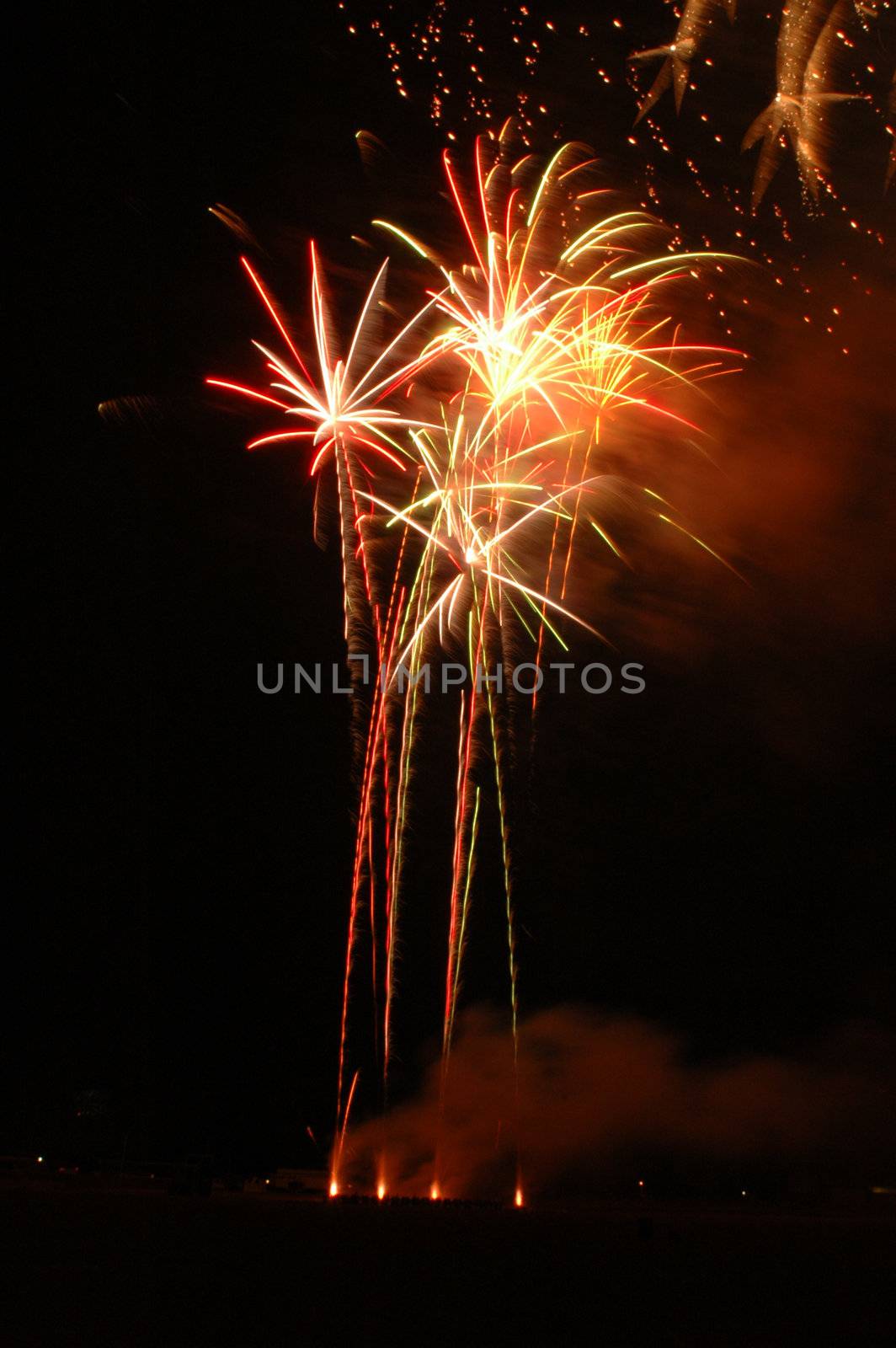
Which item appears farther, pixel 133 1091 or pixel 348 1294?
pixel 133 1091

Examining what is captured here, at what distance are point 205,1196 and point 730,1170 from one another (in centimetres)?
1588

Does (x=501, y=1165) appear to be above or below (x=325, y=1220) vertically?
above

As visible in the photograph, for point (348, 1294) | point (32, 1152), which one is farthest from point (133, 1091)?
point (348, 1294)

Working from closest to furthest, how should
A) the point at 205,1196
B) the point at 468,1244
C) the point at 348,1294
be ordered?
the point at 348,1294, the point at 468,1244, the point at 205,1196

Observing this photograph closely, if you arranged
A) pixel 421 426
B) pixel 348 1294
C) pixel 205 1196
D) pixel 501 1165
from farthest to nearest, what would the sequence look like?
1. pixel 501 1165
2. pixel 205 1196
3. pixel 421 426
4. pixel 348 1294

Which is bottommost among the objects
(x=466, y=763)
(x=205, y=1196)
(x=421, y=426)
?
(x=205, y=1196)

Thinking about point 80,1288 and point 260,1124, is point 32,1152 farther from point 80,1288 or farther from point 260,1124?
point 80,1288

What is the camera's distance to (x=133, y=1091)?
33.7 metres

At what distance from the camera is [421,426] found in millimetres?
14539

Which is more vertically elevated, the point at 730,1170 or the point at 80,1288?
the point at 730,1170

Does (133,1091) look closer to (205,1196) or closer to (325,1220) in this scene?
(205,1196)

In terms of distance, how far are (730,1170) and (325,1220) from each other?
18676mm

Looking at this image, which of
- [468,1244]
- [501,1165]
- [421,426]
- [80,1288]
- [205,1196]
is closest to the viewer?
[80,1288]

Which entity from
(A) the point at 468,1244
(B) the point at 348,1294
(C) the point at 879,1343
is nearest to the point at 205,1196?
(A) the point at 468,1244
